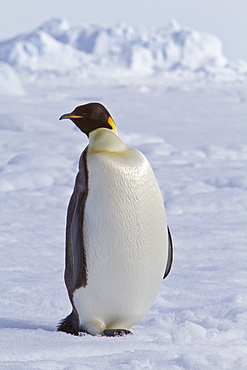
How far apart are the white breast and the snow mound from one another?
67.6ft

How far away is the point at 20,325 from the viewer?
221cm

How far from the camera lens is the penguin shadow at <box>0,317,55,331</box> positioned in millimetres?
2176

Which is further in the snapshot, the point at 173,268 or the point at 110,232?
the point at 173,268

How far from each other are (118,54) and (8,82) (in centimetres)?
2483

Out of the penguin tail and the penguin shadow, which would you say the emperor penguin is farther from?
the penguin shadow

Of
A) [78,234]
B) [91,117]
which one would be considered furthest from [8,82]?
[78,234]

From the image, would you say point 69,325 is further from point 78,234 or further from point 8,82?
point 8,82

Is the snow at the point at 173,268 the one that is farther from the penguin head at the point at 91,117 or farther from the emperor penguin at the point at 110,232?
the penguin head at the point at 91,117

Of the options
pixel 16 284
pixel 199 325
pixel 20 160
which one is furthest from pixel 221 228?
pixel 20 160

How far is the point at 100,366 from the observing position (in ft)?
5.31

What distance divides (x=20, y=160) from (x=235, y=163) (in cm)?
319

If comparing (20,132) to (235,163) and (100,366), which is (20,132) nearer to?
(235,163)

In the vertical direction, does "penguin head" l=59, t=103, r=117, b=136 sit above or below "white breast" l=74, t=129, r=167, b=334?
above

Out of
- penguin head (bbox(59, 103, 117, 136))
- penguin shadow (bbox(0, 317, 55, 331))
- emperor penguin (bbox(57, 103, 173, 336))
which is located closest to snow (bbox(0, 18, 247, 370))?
penguin shadow (bbox(0, 317, 55, 331))
